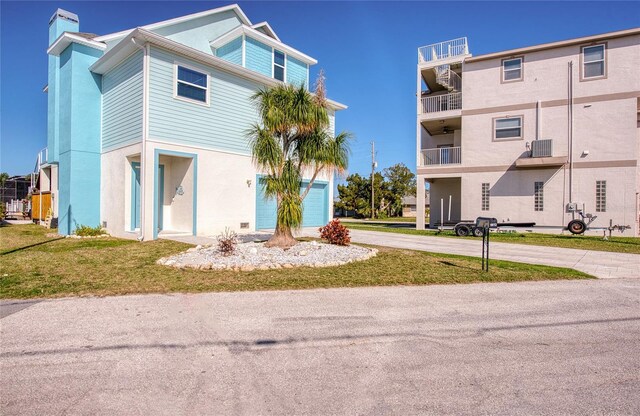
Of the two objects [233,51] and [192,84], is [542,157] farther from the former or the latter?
[192,84]

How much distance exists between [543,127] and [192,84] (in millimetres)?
17433

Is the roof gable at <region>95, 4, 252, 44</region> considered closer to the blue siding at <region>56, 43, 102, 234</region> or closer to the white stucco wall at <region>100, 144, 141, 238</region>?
the blue siding at <region>56, 43, 102, 234</region>

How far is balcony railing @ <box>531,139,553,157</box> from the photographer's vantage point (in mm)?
17844

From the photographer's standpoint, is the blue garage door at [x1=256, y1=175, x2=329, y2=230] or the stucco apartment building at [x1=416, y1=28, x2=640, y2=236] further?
the stucco apartment building at [x1=416, y1=28, x2=640, y2=236]

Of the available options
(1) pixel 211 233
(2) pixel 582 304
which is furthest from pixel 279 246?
(2) pixel 582 304

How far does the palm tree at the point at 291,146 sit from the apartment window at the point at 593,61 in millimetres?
15750

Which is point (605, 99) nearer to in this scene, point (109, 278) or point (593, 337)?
point (593, 337)

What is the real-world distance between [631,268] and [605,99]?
→ 13.0 m

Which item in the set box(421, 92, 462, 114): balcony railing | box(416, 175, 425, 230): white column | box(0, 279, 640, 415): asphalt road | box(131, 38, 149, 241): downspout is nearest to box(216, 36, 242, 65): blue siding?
box(131, 38, 149, 241): downspout

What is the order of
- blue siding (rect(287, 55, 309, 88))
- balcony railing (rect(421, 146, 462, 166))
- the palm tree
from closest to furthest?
1. the palm tree
2. blue siding (rect(287, 55, 309, 88))
3. balcony railing (rect(421, 146, 462, 166))

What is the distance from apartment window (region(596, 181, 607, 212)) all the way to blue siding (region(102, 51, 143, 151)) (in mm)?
20731

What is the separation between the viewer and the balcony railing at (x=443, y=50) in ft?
69.2

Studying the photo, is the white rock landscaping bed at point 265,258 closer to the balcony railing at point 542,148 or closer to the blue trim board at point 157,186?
the blue trim board at point 157,186

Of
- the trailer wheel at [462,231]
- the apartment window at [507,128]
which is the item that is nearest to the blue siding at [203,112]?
the trailer wheel at [462,231]
